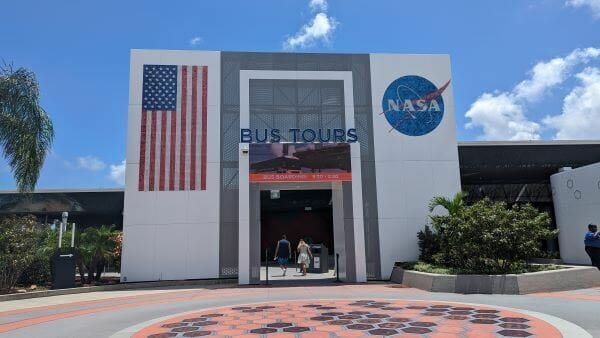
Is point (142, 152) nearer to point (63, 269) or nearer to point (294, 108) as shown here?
point (63, 269)

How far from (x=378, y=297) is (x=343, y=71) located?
881 centimetres

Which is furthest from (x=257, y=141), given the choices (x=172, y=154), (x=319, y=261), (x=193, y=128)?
(x=319, y=261)

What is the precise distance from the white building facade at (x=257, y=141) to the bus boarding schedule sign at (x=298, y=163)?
381 mm

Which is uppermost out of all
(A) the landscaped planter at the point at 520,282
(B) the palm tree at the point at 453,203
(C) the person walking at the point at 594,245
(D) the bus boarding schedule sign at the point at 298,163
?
(D) the bus boarding schedule sign at the point at 298,163

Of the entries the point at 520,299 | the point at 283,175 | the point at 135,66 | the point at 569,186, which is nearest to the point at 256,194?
the point at 283,175

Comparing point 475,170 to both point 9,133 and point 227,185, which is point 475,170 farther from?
point 9,133

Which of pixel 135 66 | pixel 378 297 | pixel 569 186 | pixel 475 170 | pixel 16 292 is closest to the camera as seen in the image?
pixel 378 297

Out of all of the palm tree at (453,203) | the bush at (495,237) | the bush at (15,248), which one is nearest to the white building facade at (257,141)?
the palm tree at (453,203)

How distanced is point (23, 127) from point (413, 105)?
13154mm

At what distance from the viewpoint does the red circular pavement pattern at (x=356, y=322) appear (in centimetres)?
643

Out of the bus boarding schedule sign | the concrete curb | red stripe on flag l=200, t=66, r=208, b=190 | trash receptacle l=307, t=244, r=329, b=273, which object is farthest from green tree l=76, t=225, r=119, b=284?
trash receptacle l=307, t=244, r=329, b=273

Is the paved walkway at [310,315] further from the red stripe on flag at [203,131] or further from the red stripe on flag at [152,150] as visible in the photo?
the red stripe on flag at [203,131]

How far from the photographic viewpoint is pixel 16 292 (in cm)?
1261

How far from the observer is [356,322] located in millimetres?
7363
